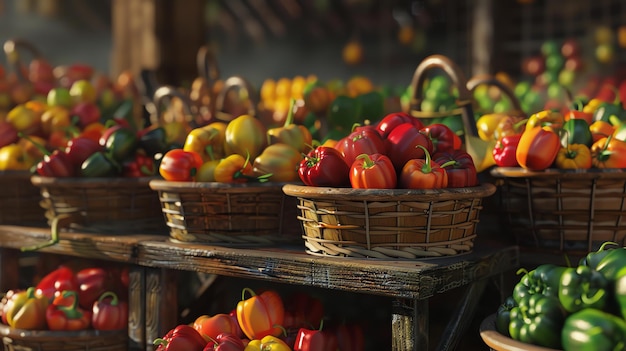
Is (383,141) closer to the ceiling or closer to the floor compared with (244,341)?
closer to the ceiling

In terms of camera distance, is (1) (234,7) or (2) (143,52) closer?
(2) (143,52)

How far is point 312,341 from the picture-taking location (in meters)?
2.14

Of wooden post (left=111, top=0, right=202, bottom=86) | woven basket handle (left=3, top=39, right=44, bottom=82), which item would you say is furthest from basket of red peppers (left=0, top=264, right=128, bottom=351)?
wooden post (left=111, top=0, right=202, bottom=86)

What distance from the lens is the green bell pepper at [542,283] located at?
1.75m

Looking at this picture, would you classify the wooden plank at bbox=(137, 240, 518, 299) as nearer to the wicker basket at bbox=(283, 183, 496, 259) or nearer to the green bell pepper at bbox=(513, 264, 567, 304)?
the wicker basket at bbox=(283, 183, 496, 259)

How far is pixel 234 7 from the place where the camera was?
30.6 feet

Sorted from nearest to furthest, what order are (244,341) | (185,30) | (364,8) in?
(244,341)
(185,30)
(364,8)

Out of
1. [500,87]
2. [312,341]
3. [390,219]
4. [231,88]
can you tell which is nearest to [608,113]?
[500,87]

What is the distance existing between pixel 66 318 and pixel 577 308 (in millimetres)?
1760

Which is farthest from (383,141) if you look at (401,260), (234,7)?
(234,7)

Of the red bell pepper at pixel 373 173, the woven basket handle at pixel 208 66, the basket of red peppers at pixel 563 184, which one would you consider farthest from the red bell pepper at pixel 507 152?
the woven basket handle at pixel 208 66

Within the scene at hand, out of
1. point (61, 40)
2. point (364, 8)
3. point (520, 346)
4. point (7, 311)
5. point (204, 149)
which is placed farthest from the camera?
point (61, 40)

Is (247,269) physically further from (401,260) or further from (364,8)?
(364,8)

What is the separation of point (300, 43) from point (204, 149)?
7.39 meters
